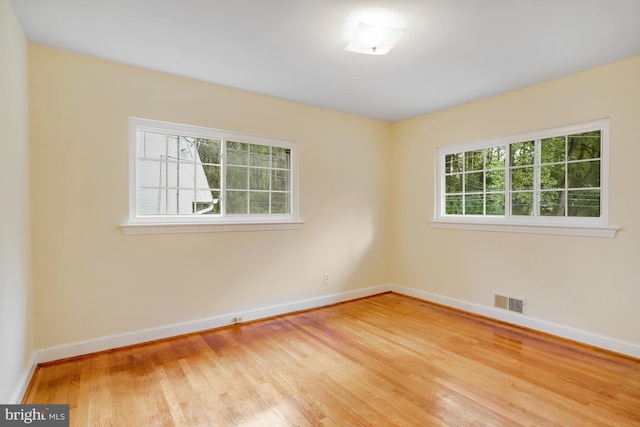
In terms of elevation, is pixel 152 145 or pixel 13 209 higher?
pixel 152 145

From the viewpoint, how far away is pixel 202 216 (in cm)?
323

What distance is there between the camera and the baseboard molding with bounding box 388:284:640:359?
2.69 meters

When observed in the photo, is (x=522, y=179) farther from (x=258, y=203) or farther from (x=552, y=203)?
(x=258, y=203)

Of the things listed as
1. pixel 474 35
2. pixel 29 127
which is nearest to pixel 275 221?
pixel 29 127

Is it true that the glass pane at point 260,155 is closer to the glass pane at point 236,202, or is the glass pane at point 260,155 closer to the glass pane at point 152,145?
the glass pane at point 236,202

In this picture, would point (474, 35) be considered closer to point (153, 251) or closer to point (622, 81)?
point (622, 81)

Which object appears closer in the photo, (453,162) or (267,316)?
(267,316)

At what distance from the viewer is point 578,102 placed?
291 centimetres

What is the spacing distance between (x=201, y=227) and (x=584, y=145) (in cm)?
372

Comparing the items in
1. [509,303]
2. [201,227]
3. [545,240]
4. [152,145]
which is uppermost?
[152,145]

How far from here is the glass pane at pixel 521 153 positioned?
→ 131 inches

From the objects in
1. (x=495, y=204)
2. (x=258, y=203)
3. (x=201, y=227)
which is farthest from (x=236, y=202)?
(x=495, y=204)

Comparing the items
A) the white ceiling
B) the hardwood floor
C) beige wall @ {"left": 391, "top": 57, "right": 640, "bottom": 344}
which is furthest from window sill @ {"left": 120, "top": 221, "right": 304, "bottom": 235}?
beige wall @ {"left": 391, "top": 57, "right": 640, "bottom": 344}

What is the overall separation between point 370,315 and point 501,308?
1.42 metres
